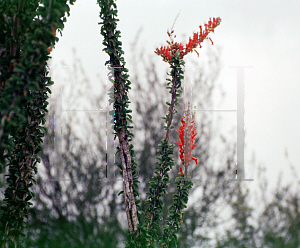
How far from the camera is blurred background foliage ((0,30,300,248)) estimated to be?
2.52 metres

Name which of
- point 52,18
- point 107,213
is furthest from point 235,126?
point 52,18

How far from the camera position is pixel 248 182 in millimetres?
2592

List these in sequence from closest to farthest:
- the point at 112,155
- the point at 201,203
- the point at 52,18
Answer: the point at 52,18 → the point at 112,155 → the point at 201,203

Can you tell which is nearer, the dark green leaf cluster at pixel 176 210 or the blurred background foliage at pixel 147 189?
the dark green leaf cluster at pixel 176 210

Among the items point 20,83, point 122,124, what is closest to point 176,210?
point 122,124

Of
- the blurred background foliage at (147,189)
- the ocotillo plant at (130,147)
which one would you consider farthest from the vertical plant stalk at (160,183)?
the blurred background foliage at (147,189)

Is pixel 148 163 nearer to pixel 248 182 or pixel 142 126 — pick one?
pixel 142 126

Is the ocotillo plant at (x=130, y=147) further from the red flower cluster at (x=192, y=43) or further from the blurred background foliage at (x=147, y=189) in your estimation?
the blurred background foliage at (x=147, y=189)

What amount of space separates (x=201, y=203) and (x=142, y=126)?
84 cm

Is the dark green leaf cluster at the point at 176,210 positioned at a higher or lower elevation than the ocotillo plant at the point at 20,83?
lower

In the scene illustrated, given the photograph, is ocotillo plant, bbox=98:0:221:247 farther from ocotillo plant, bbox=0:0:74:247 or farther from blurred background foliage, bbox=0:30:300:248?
blurred background foliage, bbox=0:30:300:248

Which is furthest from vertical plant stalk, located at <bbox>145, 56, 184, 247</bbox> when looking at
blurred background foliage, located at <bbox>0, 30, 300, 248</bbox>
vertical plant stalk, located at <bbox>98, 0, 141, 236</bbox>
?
blurred background foliage, located at <bbox>0, 30, 300, 248</bbox>

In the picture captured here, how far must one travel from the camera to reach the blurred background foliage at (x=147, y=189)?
99.3 inches

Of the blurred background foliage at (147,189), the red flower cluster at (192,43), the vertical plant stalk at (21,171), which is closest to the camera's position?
the vertical plant stalk at (21,171)
